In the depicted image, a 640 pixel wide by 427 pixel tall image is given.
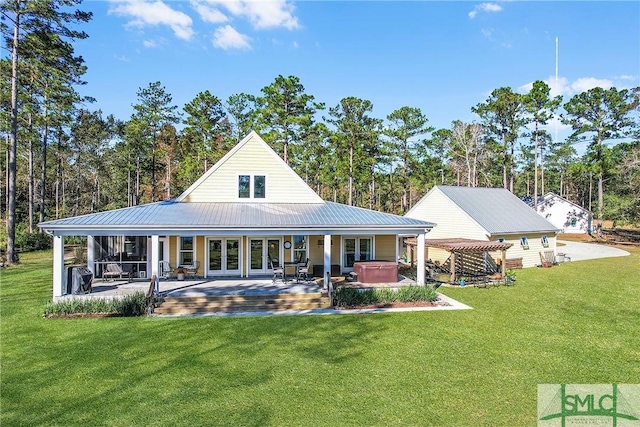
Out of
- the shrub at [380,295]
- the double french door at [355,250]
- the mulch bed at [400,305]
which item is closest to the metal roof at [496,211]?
the double french door at [355,250]

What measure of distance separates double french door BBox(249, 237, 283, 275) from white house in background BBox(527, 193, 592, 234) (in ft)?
130

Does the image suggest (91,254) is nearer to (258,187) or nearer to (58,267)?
(58,267)

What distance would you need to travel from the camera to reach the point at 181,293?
13414 millimetres

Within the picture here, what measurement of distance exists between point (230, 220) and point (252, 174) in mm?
4041

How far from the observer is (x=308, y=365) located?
8078 millimetres

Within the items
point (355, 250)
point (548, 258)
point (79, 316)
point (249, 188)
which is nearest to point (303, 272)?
point (355, 250)

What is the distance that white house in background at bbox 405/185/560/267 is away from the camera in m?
22.7

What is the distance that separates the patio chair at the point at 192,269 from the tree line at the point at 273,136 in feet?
59.9

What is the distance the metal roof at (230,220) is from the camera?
524 inches

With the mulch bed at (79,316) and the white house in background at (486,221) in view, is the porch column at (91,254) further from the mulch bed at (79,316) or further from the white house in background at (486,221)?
the white house in background at (486,221)

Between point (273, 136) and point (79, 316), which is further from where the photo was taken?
point (273, 136)

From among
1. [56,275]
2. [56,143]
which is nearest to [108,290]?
[56,275]

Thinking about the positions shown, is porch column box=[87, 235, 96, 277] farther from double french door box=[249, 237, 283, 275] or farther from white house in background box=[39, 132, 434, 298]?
double french door box=[249, 237, 283, 275]

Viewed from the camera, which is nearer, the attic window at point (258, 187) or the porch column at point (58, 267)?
the porch column at point (58, 267)
